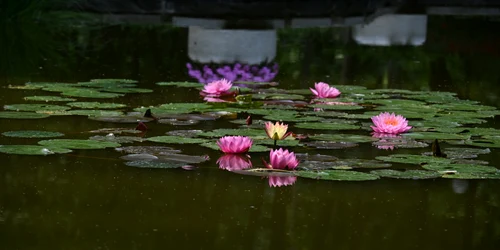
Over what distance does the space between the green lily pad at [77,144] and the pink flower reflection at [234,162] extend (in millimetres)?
418

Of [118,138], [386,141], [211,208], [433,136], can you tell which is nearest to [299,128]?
[386,141]

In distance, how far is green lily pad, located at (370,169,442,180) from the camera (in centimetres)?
377

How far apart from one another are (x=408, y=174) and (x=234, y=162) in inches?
23.2

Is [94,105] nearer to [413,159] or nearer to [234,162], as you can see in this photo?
[234,162]

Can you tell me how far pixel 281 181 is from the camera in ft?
12.1

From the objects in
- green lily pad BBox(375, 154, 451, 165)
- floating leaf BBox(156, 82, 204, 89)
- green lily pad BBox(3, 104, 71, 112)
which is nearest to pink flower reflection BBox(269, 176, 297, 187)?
green lily pad BBox(375, 154, 451, 165)

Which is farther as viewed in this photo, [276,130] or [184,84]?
[184,84]

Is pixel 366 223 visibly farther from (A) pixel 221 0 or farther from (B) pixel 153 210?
(A) pixel 221 0

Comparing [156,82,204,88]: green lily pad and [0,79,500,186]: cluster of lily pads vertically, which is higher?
[156,82,204,88]: green lily pad

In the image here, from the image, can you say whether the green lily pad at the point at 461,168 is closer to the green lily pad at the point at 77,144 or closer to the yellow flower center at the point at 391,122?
the yellow flower center at the point at 391,122

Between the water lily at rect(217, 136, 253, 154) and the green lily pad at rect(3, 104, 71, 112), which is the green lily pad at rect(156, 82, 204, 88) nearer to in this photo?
the green lily pad at rect(3, 104, 71, 112)

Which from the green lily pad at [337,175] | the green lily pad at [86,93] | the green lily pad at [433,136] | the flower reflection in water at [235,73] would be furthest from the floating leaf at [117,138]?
the flower reflection in water at [235,73]

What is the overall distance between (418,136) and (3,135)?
61.1 inches

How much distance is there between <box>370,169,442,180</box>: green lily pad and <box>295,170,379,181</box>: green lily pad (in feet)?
0.20
